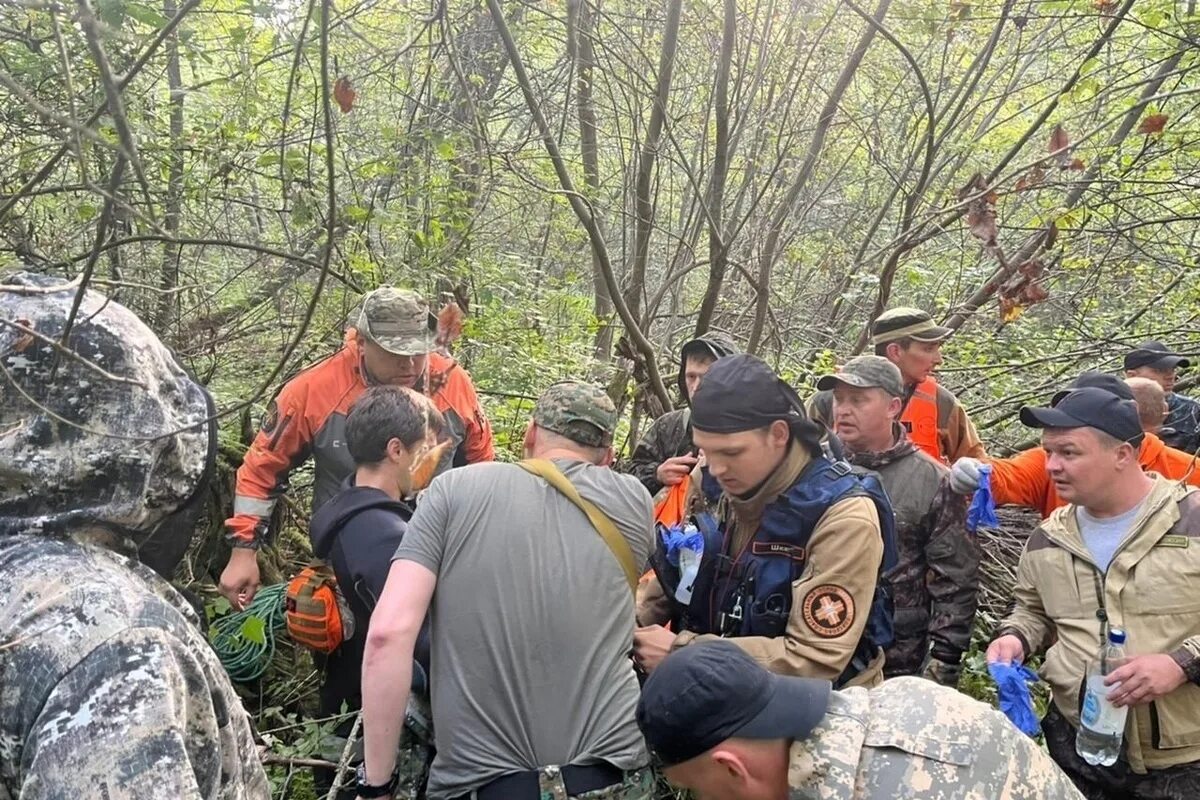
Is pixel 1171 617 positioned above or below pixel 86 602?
below

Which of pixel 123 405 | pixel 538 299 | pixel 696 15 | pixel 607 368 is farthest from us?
pixel 538 299

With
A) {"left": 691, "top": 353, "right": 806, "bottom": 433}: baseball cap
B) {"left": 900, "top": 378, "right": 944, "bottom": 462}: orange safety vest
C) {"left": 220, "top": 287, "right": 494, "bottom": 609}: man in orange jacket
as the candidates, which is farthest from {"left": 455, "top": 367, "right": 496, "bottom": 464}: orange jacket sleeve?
{"left": 900, "top": 378, "right": 944, "bottom": 462}: orange safety vest

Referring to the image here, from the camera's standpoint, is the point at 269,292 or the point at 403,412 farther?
the point at 269,292

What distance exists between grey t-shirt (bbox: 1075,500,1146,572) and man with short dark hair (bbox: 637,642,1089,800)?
1.43 m

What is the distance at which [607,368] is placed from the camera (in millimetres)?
6848

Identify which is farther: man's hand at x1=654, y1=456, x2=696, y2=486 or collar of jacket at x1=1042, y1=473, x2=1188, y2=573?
man's hand at x1=654, y1=456, x2=696, y2=486

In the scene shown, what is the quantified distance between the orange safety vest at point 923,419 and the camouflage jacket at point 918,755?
259 cm

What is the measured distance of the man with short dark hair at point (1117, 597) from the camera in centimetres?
258

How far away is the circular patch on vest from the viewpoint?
7.63 ft

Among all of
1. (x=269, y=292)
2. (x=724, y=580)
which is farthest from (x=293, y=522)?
(x=724, y=580)

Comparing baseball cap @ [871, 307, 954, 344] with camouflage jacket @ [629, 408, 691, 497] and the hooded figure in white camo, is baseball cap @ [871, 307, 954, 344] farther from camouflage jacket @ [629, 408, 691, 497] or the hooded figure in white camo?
the hooded figure in white camo

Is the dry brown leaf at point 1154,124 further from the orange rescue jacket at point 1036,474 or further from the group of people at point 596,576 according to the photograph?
the orange rescue jacket at point 1036,474

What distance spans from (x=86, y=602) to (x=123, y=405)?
310 millimetres

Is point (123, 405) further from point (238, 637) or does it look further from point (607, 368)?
point (607, 368)
